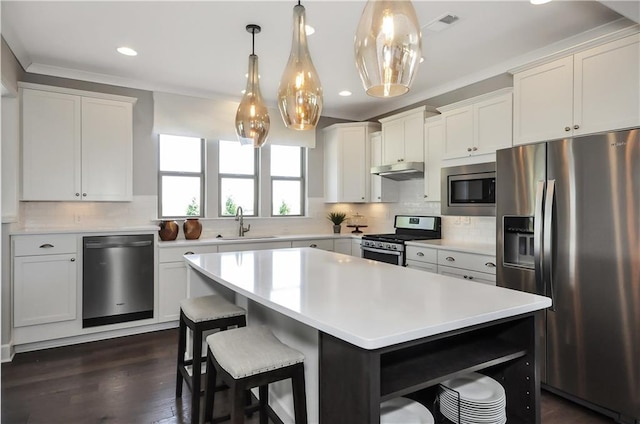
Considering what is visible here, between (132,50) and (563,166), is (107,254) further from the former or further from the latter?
(563,166)

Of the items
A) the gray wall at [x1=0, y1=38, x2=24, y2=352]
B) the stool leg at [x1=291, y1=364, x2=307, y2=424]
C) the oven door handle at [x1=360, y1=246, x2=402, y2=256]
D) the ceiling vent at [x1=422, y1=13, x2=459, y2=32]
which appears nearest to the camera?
the stool leg at [x1=291, y1=364, x2=307, y2=424]

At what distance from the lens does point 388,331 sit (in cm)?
116

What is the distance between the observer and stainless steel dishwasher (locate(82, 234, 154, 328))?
11.8 feet

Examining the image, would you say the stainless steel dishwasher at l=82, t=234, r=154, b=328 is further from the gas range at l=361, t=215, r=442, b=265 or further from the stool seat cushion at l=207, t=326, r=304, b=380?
the gas range at l=361, t=215, r=442, b=265

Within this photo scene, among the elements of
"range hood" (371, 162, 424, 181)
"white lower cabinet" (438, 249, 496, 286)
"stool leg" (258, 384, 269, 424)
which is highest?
"range hood" (371, 162, 424, 181)

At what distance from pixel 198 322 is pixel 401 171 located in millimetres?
3020

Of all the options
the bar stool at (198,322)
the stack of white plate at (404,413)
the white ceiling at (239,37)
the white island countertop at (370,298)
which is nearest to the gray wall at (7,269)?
the white ceiling at (239,37)

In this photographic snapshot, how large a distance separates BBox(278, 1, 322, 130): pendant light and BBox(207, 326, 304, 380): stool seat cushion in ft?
4.02

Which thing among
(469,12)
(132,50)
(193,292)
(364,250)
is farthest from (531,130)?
(132,50)

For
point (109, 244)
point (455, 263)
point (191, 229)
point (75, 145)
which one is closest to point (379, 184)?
point (455, 263)

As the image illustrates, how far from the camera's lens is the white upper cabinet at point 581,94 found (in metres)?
2.38

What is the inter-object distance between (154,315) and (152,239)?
0.78 m

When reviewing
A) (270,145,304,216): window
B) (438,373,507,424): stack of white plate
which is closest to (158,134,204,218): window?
(270,145,304,216): window

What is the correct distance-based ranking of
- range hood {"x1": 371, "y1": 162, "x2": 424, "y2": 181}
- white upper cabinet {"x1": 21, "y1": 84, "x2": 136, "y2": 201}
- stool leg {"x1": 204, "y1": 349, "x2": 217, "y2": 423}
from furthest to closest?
range hood {"x1": 371, "y1": 162, "x2": 424, "y2": 181} → white upper cabinet {"x1": 21, "y1": 84, "x2": 136, "y2": 201} → stool leg {"x1": 204, "y1": 349, "x2": 217, "y2": 423}
